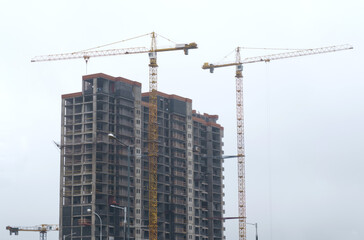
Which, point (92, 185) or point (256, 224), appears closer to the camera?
point (256, 224)

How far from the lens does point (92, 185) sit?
199000 mm

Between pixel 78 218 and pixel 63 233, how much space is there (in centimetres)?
612

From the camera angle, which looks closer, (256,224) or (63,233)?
(256,224)

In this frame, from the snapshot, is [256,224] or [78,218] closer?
[256,224]

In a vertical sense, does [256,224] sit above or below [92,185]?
below

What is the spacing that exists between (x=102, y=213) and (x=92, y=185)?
28.0 ft

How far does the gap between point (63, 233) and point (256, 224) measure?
66237mm

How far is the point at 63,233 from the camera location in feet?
651

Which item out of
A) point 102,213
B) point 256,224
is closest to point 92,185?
point 102,213

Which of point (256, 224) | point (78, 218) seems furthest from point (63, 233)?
point (256, 224)

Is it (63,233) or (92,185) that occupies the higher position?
(92,185)

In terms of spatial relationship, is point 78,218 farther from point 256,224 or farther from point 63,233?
point 256,224

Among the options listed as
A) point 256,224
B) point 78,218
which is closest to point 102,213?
point 78,218

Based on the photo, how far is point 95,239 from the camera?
195 m
